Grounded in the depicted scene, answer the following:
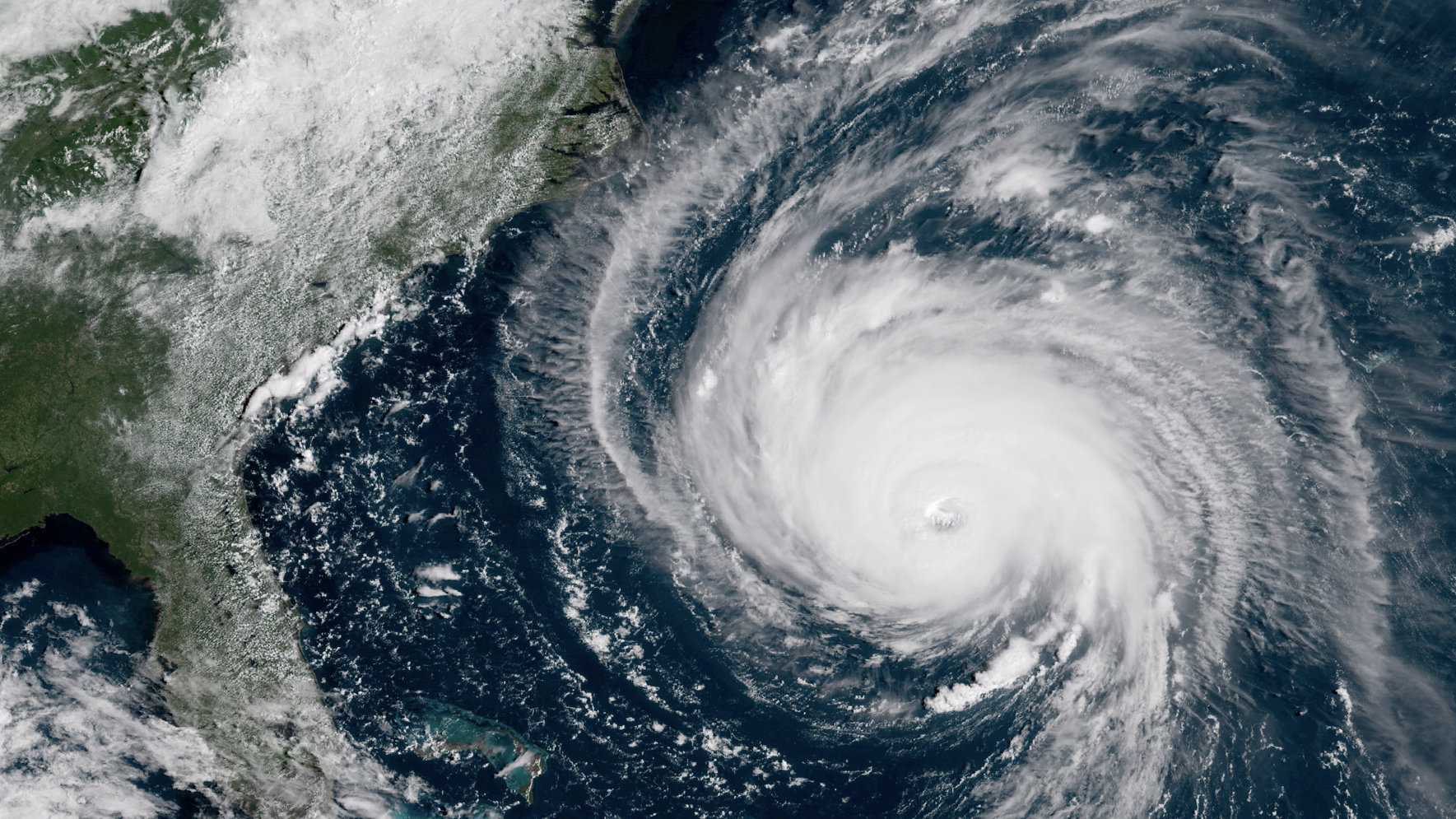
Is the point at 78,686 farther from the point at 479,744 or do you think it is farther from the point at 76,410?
the point at 479,744

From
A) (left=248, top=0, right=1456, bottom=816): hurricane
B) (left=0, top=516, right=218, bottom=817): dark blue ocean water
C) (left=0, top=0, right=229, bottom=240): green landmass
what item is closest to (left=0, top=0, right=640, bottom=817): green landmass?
(left=0, top=0, right=229, bottom=240): green landmass

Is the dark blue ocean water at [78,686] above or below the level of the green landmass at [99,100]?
below

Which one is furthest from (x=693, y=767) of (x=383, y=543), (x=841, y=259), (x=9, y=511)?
(x=9, y=511)

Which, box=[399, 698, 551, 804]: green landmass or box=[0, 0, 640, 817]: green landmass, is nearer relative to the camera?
box=[0, 0, 640, 817]: green landmass

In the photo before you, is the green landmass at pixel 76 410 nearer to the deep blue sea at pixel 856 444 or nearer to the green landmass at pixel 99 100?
the green landmass at pixel 99 100

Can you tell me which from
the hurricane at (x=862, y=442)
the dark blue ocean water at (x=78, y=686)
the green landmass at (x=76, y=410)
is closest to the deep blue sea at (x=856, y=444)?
the hurricane at (x=862, y=442)

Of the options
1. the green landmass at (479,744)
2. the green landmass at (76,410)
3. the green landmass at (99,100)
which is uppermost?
the green landmass at (99,100)

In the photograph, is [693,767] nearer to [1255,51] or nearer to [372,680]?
[372,680]

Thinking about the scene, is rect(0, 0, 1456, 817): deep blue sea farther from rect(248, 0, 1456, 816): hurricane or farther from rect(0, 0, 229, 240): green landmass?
rect(0, 0, 229, 240): green landmass
